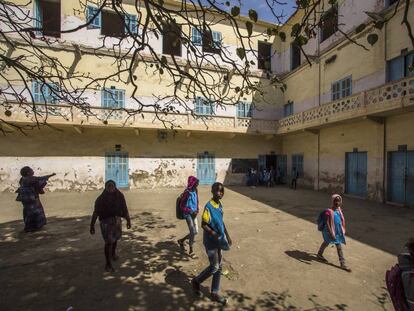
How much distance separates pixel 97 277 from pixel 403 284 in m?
4.10

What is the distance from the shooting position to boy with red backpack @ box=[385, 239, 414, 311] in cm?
231

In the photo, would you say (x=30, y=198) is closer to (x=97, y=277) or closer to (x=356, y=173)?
(x=97, y=277)

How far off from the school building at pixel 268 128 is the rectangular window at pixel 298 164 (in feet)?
0.22

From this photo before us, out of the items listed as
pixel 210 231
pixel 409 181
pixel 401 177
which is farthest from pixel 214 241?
pixel 401 177

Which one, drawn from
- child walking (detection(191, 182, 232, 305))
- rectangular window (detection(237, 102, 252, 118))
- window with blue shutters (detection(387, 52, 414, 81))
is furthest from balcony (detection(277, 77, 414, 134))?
child walking (detection(191, 182, 232, 305))

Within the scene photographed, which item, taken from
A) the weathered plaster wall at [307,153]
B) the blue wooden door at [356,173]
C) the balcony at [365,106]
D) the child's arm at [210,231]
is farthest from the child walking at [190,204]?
the weathered plaster wall at [307,153]

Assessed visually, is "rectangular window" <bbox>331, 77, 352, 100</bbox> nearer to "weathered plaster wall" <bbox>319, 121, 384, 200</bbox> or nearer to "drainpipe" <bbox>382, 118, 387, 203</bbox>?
"weathered plaster wall" <bbox>319, 121, 384, 200</bbox>

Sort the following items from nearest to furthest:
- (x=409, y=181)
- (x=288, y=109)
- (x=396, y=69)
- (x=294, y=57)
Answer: (x=409, y=181) → (x=396, y=69) → (x=294, y=57) → (x=288, y=109)

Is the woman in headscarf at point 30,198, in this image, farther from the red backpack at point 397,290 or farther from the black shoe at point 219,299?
the red backpack at point 397,290

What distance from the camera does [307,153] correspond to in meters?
15.6

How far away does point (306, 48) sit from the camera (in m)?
16.1

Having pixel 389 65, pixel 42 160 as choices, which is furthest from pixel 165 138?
pixel 389 65

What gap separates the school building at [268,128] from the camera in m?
10.3

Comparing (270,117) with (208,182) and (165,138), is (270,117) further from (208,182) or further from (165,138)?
(165,138)
